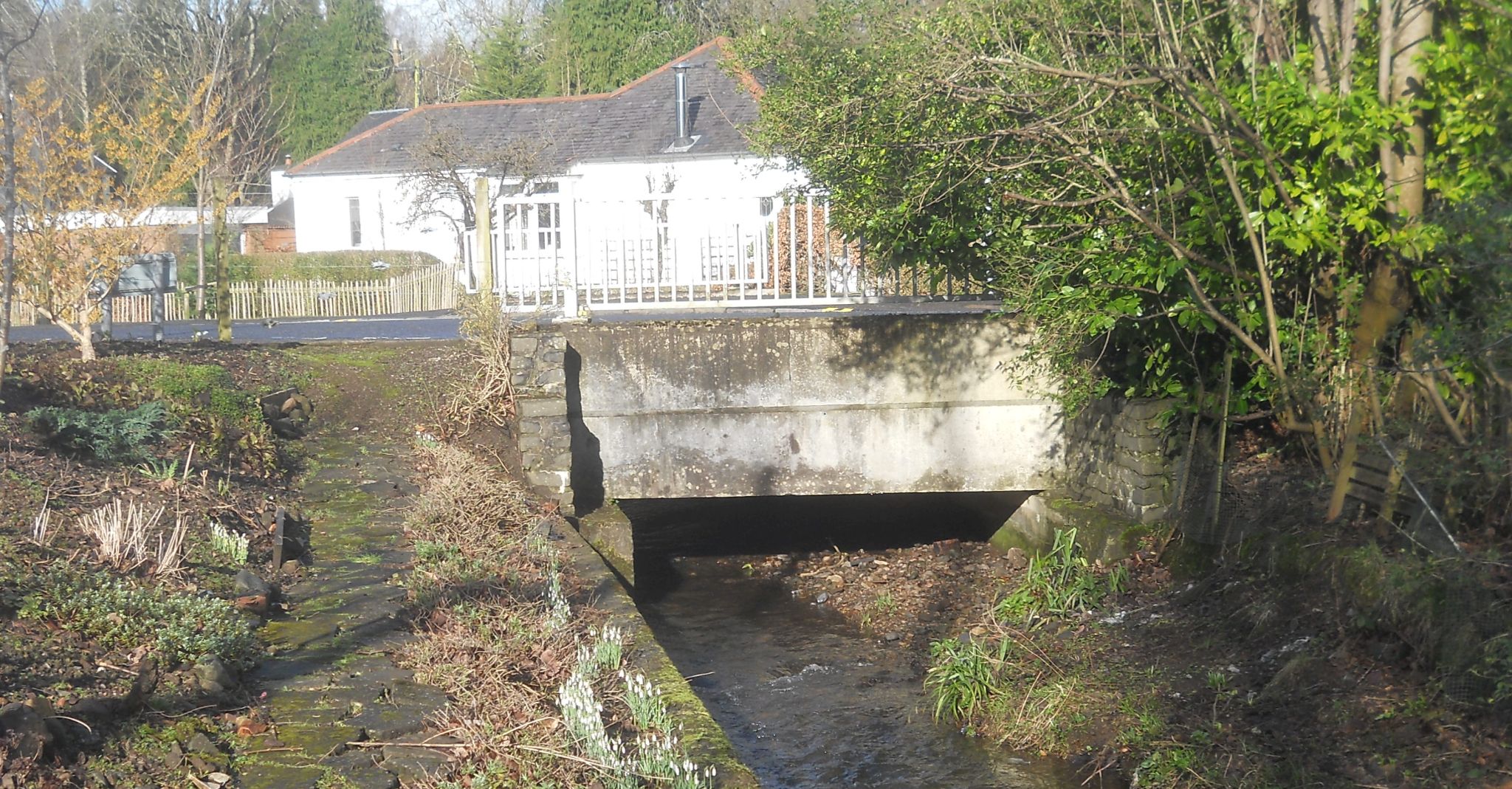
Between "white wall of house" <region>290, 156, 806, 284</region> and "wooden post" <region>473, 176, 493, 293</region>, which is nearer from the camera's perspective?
"white wall of house" <region>290, 156, 806, 284</region>

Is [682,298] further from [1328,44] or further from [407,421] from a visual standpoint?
[1328,44]

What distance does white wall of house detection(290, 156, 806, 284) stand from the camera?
1080 cm

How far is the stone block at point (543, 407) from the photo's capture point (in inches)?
400

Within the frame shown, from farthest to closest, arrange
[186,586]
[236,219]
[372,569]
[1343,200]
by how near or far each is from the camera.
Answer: [236,219], [372,569], [1343,200], [186,586]

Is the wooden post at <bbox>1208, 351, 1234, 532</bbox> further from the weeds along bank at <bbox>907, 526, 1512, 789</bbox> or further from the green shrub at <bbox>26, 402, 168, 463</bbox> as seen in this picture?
the green shrub at <bbox>26, 402, 168, 463</bbox>

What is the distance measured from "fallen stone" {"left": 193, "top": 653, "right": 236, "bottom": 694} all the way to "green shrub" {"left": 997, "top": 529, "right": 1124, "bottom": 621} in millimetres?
5383

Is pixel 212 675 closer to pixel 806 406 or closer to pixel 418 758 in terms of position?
pixel 418 758

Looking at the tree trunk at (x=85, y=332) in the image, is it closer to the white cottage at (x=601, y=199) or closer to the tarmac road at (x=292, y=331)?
the tarmac road at (x=292, y=331)

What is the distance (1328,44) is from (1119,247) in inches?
65.5

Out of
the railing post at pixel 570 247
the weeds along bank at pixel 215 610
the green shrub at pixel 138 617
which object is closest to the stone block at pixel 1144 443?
the weeds along bank at pixel 215 610

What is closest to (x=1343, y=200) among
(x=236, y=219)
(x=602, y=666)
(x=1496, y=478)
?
(x=1496, y=478)

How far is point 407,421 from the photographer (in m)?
11.7

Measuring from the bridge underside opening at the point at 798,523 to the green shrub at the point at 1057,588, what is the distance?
96.1 inches

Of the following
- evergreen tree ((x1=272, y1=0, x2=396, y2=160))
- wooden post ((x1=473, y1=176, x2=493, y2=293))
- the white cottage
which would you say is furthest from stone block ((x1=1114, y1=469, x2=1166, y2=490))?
evergreen tree ((x1=272, y1=0, x2=396, y2=160))
